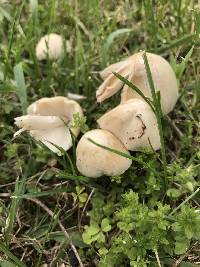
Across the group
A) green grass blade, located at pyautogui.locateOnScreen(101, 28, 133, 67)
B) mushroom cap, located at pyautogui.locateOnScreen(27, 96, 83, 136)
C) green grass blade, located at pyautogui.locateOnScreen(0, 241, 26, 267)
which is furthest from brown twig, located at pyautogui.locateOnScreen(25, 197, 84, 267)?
green grass blade, located at pyautogui.locateOnScreen(101, 28, 133, 67)

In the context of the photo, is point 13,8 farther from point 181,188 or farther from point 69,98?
point 181,188

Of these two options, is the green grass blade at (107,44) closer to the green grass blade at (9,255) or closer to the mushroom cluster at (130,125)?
the mushroom cluster at (130,125)

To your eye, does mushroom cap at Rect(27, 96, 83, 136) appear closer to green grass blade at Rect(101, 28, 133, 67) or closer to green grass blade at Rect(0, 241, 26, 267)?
green grass blade at Rect(101, 28, 133, 67)

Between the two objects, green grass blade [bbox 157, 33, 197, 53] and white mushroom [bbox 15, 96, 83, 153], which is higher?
green grass blade [bbox 157, 33, 197, 53]

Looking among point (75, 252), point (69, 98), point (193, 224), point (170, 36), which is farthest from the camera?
point (170, 36)

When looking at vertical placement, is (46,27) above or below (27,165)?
above

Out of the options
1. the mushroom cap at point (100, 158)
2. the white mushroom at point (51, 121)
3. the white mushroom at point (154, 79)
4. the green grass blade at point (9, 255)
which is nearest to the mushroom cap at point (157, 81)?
the white mushroom at point (154, 79)

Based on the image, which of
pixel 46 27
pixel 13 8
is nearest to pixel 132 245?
pixel 46 27
